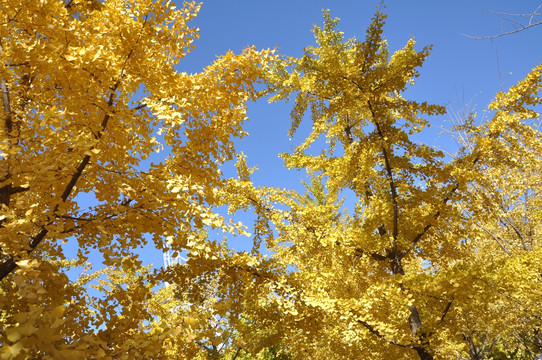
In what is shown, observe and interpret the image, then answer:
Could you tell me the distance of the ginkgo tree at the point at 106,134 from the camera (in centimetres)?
221

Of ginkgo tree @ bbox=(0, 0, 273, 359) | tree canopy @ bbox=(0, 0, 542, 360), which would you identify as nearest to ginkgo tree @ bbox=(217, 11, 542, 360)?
tree canopy @ bbox=(0, 0, 542, 360)

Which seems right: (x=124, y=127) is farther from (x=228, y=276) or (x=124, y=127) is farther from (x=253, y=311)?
(x=253, y=311)

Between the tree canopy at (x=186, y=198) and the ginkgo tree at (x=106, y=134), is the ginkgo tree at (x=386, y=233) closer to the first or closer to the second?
the tree canopy at (x=186, y=198)

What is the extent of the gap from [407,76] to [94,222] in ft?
15.8

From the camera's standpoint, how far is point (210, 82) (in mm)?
3037

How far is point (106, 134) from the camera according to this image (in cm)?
266

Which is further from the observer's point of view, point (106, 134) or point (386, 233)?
point (386, 233)

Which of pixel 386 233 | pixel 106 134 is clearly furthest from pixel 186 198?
pixel 386 233

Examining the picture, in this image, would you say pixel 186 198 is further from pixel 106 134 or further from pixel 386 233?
pixel 386 233

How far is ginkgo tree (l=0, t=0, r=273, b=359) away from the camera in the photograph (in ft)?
7.26

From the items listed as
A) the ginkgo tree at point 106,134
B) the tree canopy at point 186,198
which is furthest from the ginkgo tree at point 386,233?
the ginkgo tree at point 106,134

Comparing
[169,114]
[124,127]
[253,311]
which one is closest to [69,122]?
[124,127]

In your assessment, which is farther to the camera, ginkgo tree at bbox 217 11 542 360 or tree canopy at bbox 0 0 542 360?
ginkgo tree at bbox 217 11 542 360

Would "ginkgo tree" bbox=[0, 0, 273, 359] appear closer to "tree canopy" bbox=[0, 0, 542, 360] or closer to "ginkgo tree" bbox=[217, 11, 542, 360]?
"tree canopy" bbox=[0, 0, 542, 360]
